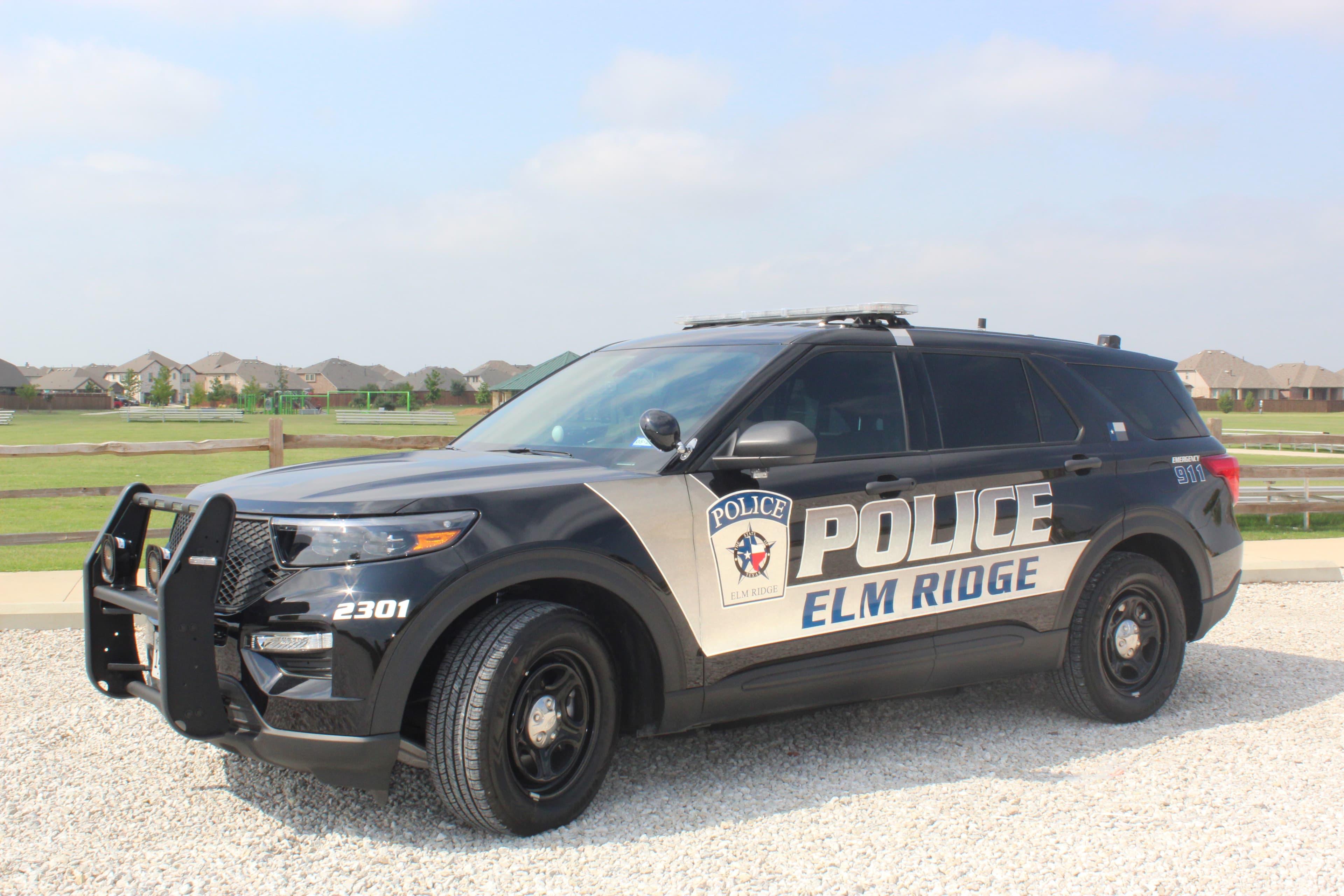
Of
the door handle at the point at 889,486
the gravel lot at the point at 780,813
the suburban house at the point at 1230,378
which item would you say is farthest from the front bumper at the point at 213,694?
the suburban house at the point at 1230,378

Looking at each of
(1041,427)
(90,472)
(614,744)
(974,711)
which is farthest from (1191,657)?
(90,472)

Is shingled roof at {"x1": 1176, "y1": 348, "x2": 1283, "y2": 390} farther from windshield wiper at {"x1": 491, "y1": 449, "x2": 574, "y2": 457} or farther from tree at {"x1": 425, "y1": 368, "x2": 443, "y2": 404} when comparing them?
windshield wiper at {"x1": 491, "y1": 449, "x2": 574, "y2": 457}

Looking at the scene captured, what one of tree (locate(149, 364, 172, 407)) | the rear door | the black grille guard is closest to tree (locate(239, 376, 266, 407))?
tree (locate(149, 364, 172, 407))

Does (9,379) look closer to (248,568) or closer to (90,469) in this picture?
(90,469)

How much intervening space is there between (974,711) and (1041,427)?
1439 mm

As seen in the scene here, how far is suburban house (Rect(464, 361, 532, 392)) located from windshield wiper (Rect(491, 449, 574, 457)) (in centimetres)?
15236

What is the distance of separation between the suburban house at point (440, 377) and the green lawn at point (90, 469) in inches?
3301

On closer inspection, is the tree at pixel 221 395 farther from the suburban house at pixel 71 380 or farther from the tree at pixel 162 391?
the suburban house at pixel 71 380

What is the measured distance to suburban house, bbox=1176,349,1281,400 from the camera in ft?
415

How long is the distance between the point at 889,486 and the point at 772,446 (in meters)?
0.76

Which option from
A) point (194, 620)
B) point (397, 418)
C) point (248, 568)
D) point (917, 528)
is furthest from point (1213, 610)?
point (397, 418)

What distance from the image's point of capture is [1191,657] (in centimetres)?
663

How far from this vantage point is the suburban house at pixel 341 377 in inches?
6078

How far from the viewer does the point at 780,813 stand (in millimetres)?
3838
